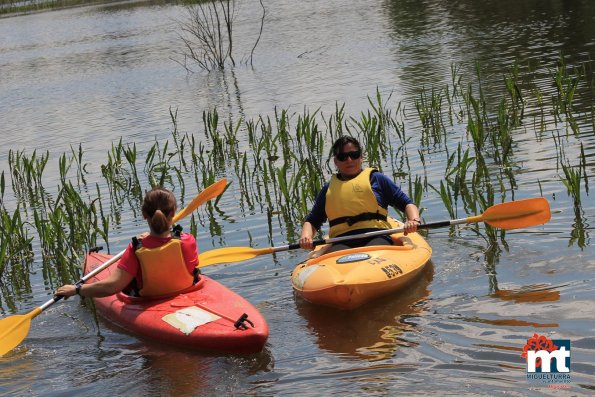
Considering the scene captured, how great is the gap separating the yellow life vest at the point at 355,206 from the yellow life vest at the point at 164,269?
4.62 feet

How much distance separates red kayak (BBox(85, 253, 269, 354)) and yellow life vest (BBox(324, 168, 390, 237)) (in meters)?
1.25

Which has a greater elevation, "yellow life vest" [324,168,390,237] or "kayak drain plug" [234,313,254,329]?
"yellow life vest" [324,168,390,237]

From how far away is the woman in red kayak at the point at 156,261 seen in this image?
6688 mm

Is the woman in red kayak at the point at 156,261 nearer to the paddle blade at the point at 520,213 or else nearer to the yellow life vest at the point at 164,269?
the yellow life vest at the point at 164,269

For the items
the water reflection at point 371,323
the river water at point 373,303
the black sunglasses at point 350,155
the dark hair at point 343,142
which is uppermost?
the dark hair at point 343,142

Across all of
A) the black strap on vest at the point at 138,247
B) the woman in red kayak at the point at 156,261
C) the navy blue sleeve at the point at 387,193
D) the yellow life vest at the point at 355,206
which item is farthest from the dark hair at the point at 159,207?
the navy blue sleeve at the point at 387,193

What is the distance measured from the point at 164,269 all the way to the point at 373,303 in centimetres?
147

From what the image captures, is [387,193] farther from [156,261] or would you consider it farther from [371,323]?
[156,261]

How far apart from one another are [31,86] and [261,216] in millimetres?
15506

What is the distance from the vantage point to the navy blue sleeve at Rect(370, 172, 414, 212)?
7.71 metres

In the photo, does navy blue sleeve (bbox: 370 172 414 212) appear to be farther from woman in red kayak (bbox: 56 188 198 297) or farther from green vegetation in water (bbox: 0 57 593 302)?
woman in red kayak (bbox: 56 188 198 297)

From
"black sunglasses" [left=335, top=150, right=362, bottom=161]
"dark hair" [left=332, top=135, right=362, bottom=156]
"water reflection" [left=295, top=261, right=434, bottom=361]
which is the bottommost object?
"water reflection" [left=295, top=261, right=434, bottom=361]

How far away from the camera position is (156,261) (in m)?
6.76

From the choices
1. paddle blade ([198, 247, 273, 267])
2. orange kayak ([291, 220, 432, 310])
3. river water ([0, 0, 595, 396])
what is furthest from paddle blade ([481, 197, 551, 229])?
paddle blade ([198, 247, 273, 267])
